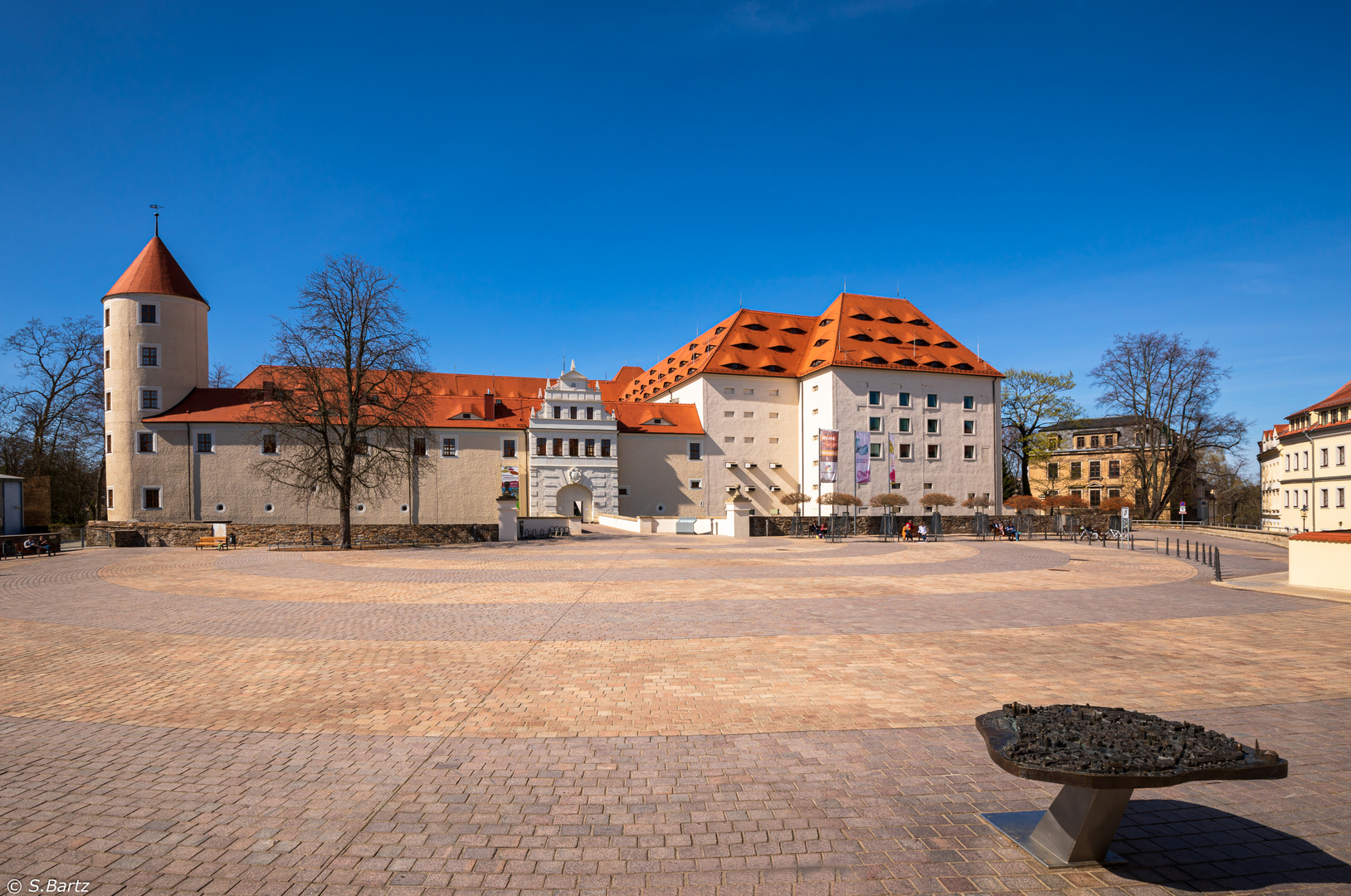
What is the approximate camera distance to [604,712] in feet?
22.2

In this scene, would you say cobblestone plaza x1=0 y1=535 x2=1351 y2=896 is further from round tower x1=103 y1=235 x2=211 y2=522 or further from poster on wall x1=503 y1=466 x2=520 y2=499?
poster on wall x1=503 y1=466 x2=520 y2=499

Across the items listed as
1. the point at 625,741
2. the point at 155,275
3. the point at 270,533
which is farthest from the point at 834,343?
the point at 625,741

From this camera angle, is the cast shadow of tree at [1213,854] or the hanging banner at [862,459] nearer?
the cast shadow of tree at [1213,854]

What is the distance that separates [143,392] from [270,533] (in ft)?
59.8

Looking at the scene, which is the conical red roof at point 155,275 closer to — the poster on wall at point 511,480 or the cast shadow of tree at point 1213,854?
the poster on wall at point 511,480

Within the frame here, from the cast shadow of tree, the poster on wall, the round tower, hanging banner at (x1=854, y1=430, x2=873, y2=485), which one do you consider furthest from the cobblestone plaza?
hanging banner at (x1=854, y1=430, x2=873, y2=485)

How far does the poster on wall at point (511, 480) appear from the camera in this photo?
50531mm

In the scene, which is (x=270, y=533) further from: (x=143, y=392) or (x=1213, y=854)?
(x=1213, y=854)

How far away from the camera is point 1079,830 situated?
388 centimetres

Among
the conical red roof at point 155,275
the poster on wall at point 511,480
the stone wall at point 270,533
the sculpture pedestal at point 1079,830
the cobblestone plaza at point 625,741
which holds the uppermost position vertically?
the conical red roof at point 155,275

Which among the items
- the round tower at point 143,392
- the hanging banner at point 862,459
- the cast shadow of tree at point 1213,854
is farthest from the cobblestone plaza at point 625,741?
the hanging banner at point 862,459

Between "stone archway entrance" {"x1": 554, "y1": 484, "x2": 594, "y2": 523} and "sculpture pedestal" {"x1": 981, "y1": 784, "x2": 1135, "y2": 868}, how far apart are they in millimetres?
48810

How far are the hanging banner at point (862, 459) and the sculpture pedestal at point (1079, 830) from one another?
51198 mm

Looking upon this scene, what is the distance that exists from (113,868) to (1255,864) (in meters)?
6.60
